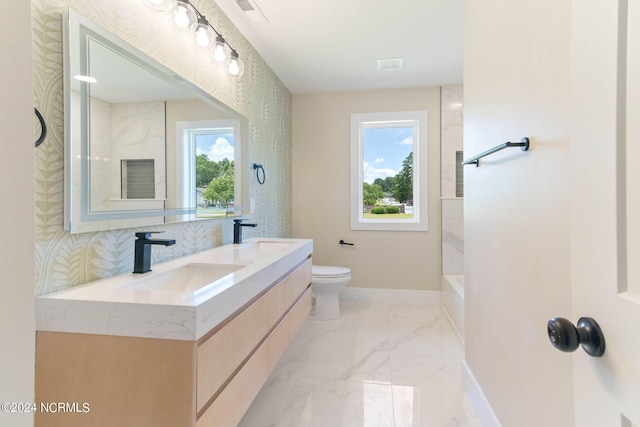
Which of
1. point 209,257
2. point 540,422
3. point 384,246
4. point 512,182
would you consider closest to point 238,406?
point 209,257

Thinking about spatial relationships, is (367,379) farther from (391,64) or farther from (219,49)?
(391,64)

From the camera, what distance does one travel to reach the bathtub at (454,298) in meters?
2.47

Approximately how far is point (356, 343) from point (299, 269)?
898 mm

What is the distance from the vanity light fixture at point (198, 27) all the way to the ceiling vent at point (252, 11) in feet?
0.88

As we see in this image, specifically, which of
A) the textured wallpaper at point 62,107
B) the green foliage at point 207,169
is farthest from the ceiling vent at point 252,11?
the green foliage at point 207,169

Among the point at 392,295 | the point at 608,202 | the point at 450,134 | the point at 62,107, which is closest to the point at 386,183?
the point at 450,134

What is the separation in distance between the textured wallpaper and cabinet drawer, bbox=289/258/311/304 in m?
0.56

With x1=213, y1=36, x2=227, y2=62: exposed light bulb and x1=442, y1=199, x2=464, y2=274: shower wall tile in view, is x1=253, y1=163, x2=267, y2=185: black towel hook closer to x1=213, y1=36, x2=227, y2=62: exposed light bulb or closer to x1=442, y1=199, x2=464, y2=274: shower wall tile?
x1=213, y1=36, x2=227, y2=62: exposed light bulb

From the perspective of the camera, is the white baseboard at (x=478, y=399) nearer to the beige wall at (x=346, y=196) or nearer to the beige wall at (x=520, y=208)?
the beige wall at (x=520, y=208)

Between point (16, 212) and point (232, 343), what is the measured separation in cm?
75

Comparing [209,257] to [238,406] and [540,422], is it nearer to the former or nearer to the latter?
[238,406]

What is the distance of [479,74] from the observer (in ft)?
5.16

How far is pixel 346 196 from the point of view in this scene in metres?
3.50

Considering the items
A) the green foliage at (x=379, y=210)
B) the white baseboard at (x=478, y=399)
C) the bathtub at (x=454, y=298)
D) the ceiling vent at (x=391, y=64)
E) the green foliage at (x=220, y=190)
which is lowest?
the white baseboard at (x=478, y=399)
